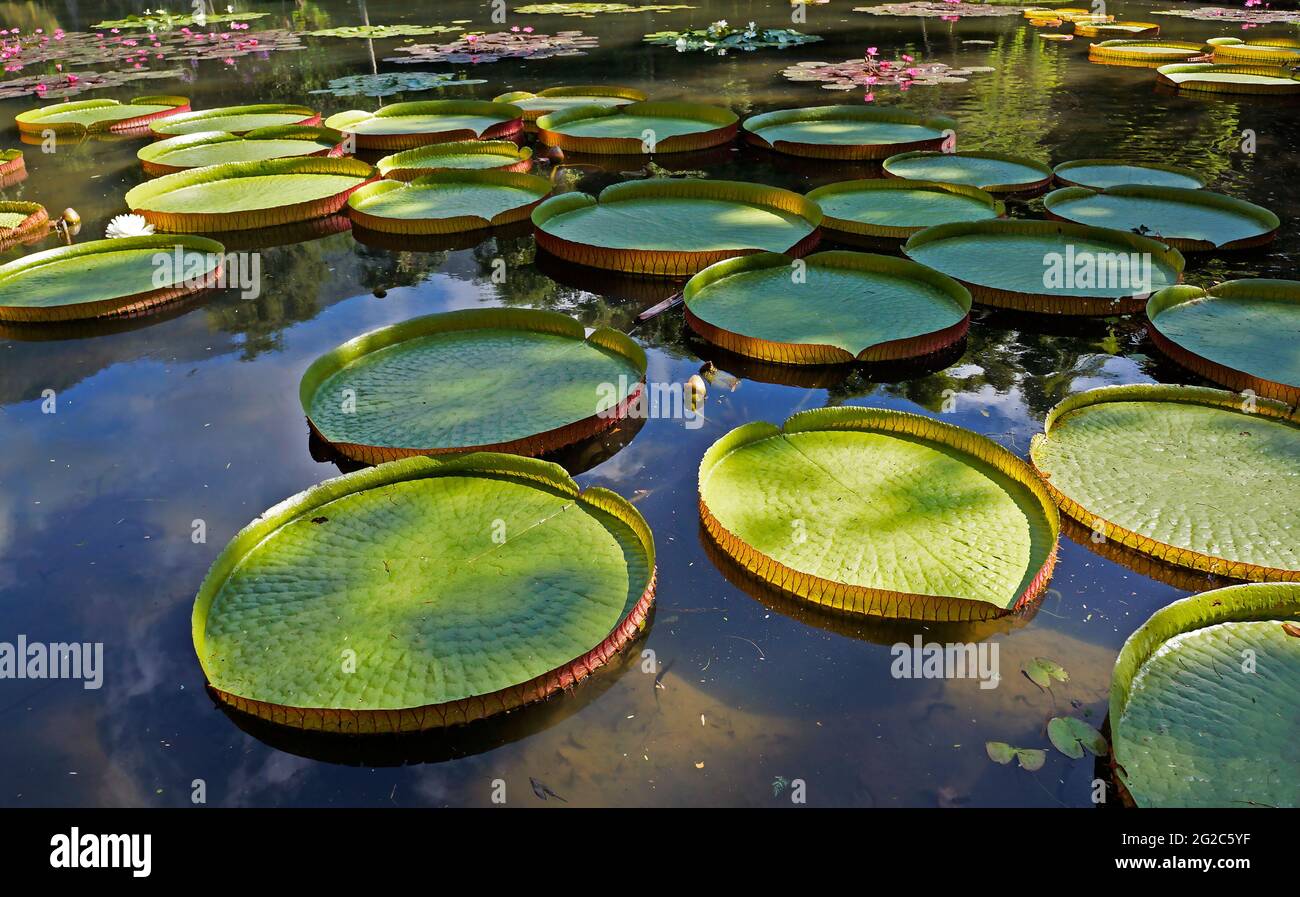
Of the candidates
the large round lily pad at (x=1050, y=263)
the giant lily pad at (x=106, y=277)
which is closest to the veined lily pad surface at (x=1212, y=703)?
the large round lily pad at (x=1050, y=263)

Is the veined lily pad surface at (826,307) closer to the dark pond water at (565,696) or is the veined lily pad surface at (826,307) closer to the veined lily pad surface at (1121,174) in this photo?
the dark pond water at (565,696)

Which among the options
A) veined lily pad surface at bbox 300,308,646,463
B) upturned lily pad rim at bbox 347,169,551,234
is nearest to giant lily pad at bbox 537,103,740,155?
upturned lily pad rim at bbox 347,169,551,234

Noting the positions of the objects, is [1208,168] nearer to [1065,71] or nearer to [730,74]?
[1065,71]

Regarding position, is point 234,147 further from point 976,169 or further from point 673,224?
point 976,169

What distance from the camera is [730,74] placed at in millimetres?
11555

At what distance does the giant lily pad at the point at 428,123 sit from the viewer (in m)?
8.27

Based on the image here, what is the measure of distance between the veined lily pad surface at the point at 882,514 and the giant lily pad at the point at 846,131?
192 inches

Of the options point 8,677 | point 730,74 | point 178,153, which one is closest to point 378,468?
point 8,677

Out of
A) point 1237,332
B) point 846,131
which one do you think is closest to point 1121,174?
point 846,131

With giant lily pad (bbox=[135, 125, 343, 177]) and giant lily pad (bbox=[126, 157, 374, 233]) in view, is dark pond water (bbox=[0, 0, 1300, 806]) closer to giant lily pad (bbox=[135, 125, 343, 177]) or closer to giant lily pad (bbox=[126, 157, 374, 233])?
giant lily pad (bbox=[126, 157, 374, 233])

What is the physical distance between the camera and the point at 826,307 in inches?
187

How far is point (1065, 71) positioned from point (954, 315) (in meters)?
8.32

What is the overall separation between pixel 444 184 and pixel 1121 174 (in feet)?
16.8

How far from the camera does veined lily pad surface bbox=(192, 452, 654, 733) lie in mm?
2508
